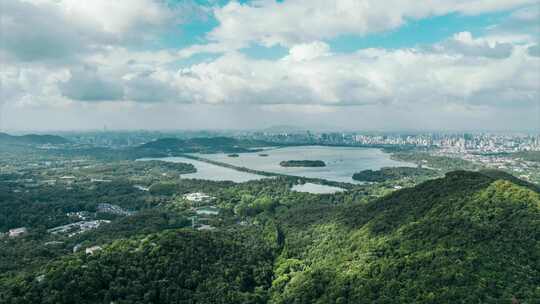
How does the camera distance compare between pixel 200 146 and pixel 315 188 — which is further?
pixel 200 146

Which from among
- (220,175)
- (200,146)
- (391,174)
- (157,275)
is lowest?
(220,175)

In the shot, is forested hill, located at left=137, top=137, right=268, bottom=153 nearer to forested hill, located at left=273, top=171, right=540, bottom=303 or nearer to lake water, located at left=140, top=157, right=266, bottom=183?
lake water, located at left=140, top=157, right=266, bottom=183

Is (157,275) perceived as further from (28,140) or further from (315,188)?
(28,140)

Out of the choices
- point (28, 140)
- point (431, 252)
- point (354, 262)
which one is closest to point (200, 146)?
point (28, 140)

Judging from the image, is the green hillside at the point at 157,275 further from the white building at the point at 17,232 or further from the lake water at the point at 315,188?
the lake water at the point at 315,188

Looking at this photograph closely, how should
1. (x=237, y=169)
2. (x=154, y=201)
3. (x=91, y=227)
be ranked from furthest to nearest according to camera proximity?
(x=237, y=169)
(x=154, y=201)
(x=91, y=227)

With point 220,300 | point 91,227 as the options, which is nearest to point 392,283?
point 220,300

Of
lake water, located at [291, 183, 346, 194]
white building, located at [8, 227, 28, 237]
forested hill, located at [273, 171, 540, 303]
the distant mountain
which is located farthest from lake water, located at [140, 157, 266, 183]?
the distant mountain

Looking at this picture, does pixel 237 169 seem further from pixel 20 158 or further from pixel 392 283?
pixel 392 283
